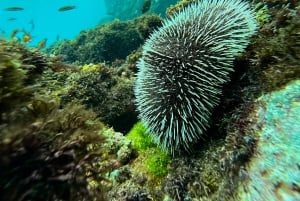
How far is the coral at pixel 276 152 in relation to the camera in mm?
2965

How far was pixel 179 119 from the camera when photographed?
4953 mm

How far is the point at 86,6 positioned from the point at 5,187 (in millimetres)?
139346

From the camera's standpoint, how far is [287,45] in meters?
4.39

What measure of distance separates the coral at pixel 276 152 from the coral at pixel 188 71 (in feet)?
3.39

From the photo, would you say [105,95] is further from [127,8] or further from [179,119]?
[127,8]

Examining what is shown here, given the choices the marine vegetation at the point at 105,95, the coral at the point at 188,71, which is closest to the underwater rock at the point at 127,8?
the marine vegetation at the point at 105,95

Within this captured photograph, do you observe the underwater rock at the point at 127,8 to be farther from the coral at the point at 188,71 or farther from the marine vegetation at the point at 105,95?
the coral at the point at 188,71

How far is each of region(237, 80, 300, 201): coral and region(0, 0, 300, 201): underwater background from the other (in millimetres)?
14

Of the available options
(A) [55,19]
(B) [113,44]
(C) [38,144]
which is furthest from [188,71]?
(A) [55,19]

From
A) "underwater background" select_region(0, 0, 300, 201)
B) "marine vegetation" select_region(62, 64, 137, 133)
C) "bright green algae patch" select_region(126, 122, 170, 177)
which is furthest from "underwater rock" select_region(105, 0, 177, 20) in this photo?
"bright green algae patch" select_region(126, 122, 170, 177)

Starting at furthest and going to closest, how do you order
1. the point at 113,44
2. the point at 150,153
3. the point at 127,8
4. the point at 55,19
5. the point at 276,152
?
the point at 55,19 → the point at 127,8 → the point at 113,44 → the point at 150,153 → the point at 276,152

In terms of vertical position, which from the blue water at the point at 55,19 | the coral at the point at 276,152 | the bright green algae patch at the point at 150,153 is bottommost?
the blue water at the point at 55,19

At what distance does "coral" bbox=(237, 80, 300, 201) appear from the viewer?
9.73 feet

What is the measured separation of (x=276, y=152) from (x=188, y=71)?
Result: 79.8 inches
